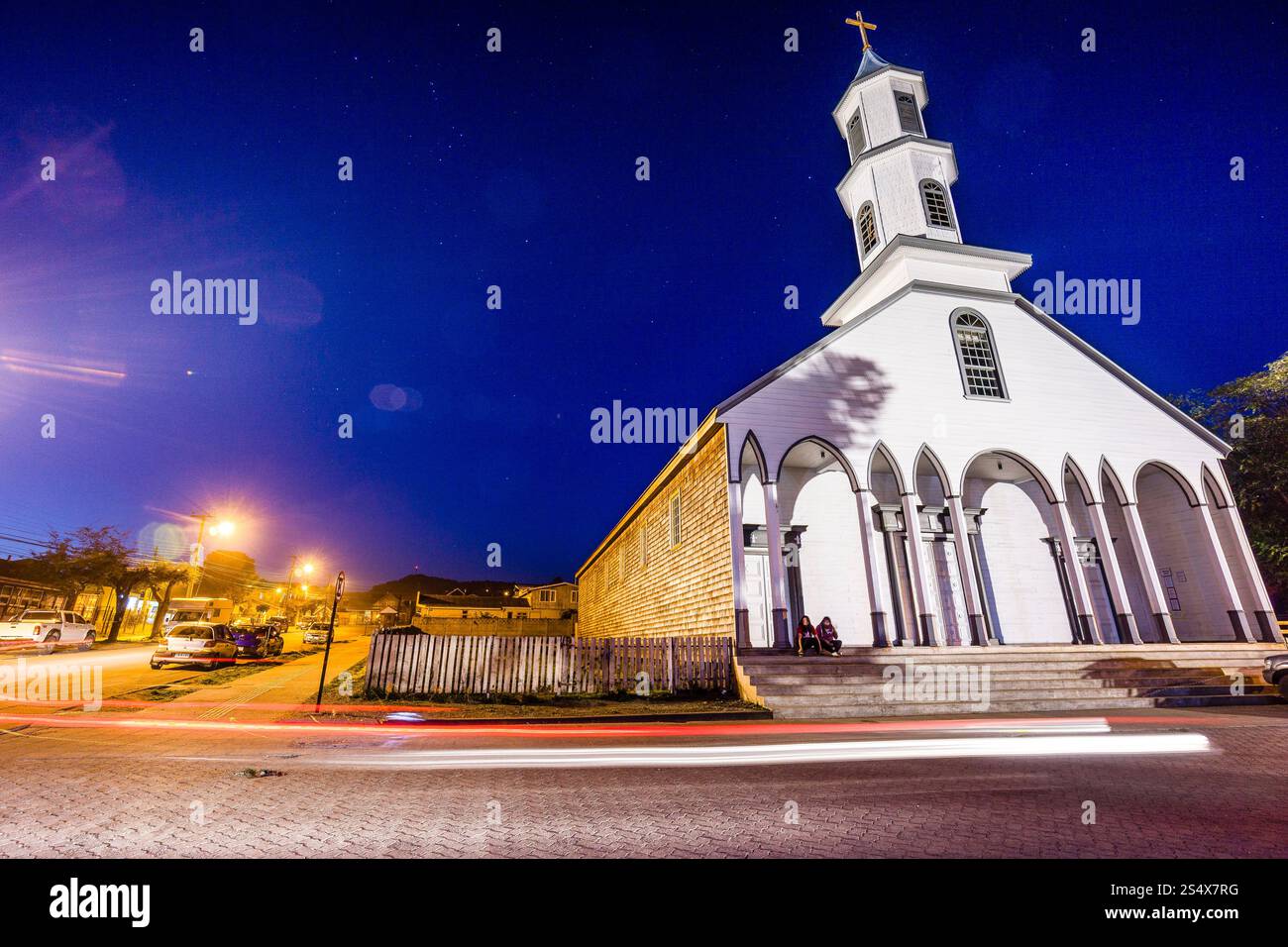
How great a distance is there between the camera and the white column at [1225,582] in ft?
49.0

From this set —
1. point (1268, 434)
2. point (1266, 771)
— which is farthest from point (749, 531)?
point (1268, 434)

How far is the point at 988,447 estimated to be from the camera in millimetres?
15906

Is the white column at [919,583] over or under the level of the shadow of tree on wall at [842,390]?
under

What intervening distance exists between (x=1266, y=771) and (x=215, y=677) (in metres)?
21.2

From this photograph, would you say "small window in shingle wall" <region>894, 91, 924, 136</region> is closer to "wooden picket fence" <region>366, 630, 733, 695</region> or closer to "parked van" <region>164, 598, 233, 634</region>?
"wooden picket fence" <region>366, 630, 733, 695</region>

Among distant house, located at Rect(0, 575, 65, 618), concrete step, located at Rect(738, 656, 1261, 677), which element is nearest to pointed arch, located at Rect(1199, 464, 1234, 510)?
concrete step, located at Rect(738, 656, 1261, 677)

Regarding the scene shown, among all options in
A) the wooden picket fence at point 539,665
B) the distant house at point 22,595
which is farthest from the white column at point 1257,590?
the distant house at point 22,595

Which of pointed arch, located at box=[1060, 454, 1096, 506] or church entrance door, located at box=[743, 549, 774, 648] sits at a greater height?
pointed arch, located at box=[1060, 454, 1096, 506]

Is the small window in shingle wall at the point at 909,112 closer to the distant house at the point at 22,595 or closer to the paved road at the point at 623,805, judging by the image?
the paved road at the point at 623,805

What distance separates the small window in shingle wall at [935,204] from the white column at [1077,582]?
10.9m

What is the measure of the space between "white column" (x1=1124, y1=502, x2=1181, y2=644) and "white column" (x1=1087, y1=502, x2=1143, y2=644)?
549 mm

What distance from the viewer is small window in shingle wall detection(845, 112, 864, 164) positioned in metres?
22.3

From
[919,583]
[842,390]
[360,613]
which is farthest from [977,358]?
[360,613]
